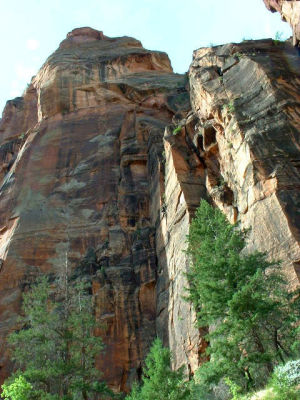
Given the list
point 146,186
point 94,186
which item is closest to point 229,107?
point 146,186

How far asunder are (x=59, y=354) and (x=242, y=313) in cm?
955

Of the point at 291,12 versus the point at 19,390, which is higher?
the point at 291,12

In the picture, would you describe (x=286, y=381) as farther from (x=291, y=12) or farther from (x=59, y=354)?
(x=291, y=12)

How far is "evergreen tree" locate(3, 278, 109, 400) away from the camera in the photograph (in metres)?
21.1

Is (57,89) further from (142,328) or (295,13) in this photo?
(142,328)

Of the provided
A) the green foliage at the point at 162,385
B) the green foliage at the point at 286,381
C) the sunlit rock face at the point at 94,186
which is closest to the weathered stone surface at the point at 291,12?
the sunlit rock face at the point at 94,186

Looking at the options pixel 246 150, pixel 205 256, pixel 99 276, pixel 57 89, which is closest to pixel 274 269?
pixel 205 256

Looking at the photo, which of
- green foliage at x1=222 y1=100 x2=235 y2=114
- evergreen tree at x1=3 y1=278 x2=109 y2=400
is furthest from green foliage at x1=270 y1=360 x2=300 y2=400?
green foliage at x1=222 y1=100 x2=235 y2=114

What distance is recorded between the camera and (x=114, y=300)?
29.1 meters

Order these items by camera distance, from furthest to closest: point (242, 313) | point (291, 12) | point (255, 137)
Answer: point (291, 12) → point (255, 137) → point (242, 313)

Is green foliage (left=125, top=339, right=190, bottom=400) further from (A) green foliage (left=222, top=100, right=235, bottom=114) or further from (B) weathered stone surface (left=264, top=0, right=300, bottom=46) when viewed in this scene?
(B) weathered stone surface (left=264, top=0, right=300, bottom=46)

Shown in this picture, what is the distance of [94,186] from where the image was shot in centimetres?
3706

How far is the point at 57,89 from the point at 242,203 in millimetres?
29267

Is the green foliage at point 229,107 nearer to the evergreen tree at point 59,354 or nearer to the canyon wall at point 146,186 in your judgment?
the canyon wall at point 146,186
